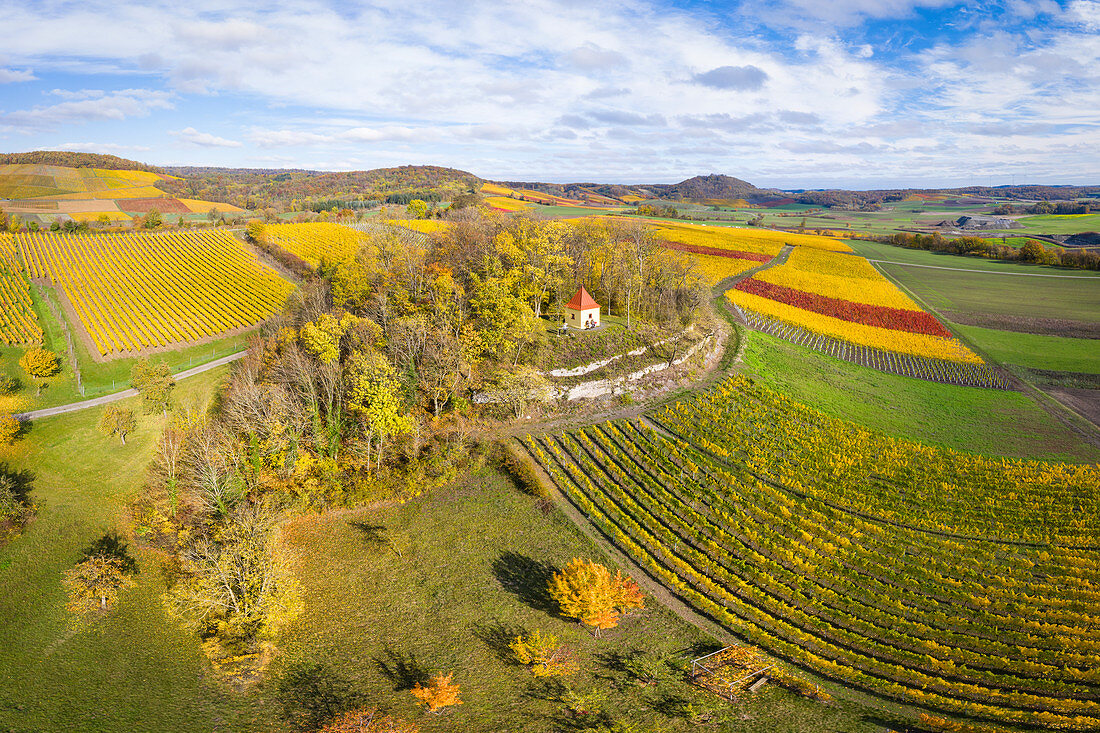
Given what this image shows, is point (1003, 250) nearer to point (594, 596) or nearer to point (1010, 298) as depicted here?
point (1010, 298)

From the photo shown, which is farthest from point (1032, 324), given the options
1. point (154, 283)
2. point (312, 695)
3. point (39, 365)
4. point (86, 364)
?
point (154, 283)

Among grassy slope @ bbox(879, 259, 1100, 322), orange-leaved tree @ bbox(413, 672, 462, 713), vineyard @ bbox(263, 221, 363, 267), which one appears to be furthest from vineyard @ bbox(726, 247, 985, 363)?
vineyard @ bbox(263, 221, 363, 267)

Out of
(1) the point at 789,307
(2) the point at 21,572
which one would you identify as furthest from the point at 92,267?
(1) the point at 789,307

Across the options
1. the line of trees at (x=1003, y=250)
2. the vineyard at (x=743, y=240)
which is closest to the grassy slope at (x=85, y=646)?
the vineyard at (x=743, y=240)

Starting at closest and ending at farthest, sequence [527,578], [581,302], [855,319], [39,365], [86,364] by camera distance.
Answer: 1. [527,578]
2. [39,365]
3. [86,364]
4. [581,302]
5. [855,319]

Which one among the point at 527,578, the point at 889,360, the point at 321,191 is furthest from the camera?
the point at 321,191

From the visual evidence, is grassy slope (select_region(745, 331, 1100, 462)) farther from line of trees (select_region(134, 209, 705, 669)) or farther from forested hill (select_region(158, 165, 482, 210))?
forested hill (select_region(158, 165, 482, 210))
